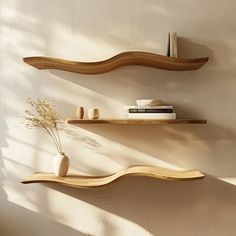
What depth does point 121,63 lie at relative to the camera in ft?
6.44

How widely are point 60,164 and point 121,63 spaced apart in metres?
0.74

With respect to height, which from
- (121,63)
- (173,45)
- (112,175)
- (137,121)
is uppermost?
(173,45)

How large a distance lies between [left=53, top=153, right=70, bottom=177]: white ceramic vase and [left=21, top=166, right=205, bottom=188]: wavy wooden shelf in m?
0.03

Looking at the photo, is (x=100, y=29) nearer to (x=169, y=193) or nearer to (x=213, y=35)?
(x=213, y=35)

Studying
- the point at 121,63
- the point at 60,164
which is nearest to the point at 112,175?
the point at 60,164

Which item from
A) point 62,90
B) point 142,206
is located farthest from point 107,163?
point 62,90

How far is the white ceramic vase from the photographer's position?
1895 mm

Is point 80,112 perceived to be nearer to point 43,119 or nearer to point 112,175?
point 43,119

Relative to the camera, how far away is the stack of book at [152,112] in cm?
185

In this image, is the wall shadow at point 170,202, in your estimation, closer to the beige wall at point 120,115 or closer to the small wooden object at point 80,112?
the beige wall at point 120,115

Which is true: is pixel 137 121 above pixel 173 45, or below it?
below

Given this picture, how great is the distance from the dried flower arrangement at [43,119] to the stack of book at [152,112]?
1.65 feet

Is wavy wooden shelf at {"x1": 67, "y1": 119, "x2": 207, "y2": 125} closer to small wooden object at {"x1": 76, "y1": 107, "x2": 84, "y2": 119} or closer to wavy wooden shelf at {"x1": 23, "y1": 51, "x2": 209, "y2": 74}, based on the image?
small wooden object at {"x1": 76, "y1": 107, "x2": 84, "y2": 119}

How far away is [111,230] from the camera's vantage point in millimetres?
2012
